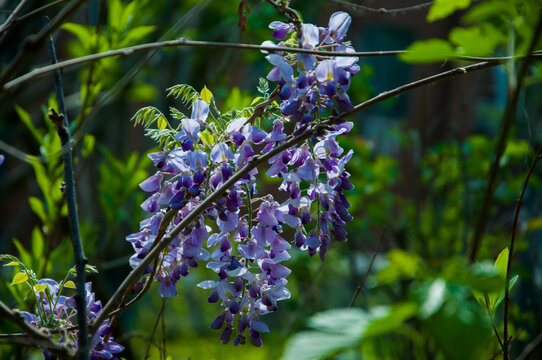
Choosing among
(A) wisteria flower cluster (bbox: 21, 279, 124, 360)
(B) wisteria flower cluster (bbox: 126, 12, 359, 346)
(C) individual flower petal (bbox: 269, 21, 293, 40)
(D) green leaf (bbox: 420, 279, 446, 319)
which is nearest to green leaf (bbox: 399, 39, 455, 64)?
(D) green leaf (bbox: 420, 279, 446, 319)

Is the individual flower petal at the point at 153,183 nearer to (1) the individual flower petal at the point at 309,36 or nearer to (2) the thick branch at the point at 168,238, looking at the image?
(2) the thick branch at the point at 168,238

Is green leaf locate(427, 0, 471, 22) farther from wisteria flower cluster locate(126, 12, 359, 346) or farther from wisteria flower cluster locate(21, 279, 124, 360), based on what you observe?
wisteria flower cluster locate(21, 279, 124, 360)

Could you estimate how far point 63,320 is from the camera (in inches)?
39.6

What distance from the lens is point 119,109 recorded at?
4.15 m

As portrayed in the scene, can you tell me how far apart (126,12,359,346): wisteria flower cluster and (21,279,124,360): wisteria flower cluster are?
0.41 feet

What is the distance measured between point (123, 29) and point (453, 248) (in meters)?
2.76

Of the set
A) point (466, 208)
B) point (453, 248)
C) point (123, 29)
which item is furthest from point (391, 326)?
point (453, 248)

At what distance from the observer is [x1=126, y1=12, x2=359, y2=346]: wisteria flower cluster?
90cm

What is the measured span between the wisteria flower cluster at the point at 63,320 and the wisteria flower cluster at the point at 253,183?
0.13m

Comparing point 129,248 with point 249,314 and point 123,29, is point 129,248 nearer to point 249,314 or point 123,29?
point 123,29

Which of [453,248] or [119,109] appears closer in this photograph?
[453,248]

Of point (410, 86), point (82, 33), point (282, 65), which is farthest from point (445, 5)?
point (82, 33)

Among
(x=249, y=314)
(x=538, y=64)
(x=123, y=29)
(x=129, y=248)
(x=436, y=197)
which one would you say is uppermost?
(x=123, y=29)

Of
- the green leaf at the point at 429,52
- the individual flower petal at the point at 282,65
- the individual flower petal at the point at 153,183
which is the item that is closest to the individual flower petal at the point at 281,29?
the individual flower petal at the point at 282,65
